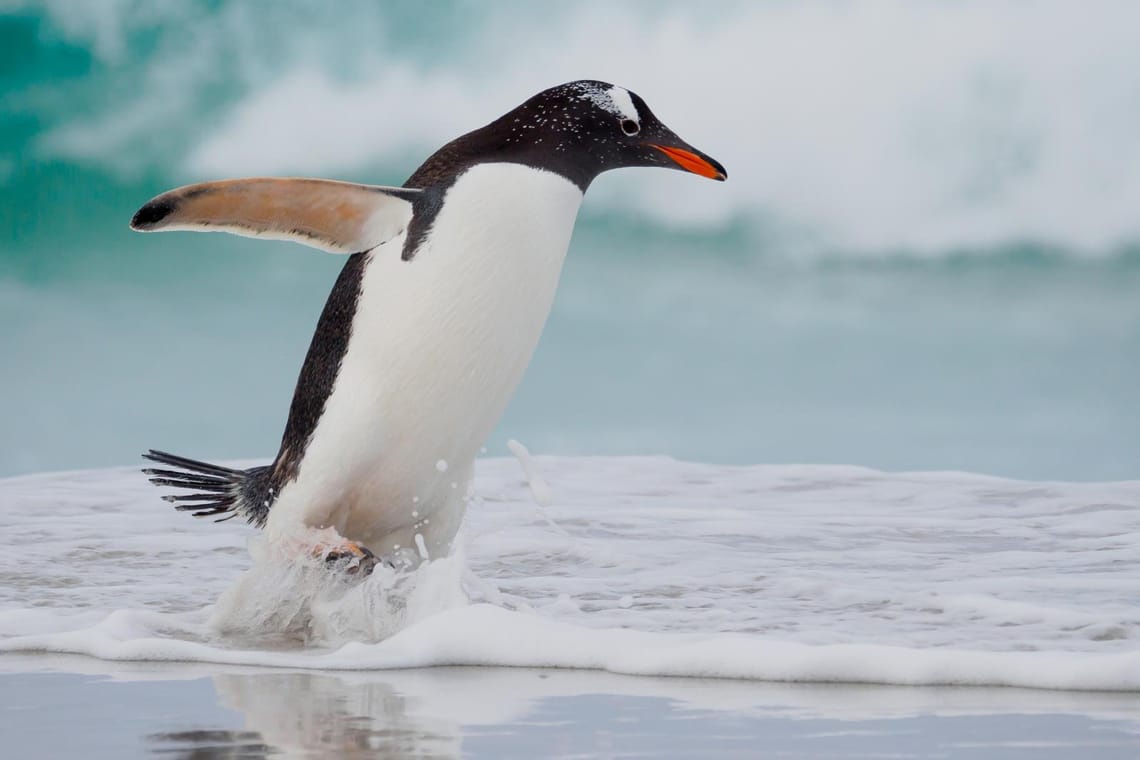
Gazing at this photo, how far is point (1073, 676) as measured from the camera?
271cm

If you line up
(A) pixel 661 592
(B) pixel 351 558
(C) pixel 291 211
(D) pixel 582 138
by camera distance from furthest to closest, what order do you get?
1. (A) pixel 661 592
2. (D) pixel 582 138
3. (C) pixel 291 211
4. (B) pixel 351 558

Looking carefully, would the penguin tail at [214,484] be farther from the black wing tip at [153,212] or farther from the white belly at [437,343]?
the black wing tip at [153,212]

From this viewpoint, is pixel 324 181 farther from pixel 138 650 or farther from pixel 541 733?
pixel 541 733

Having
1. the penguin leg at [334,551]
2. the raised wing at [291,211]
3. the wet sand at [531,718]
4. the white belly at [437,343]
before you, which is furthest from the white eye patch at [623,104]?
the wet sand at [531,718]

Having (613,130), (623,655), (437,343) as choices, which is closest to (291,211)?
(437,343)

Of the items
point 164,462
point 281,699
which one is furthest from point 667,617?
point 164,462

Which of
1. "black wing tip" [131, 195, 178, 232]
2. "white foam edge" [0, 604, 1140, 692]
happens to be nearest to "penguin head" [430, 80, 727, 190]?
"black wing tip" [131, 195, 178, 232]

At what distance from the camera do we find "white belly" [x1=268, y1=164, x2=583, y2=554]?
3744 mm

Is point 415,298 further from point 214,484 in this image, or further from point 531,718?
point 531,718

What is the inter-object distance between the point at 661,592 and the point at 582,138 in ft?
4.66

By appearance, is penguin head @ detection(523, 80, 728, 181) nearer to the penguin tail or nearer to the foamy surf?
the foamy surf

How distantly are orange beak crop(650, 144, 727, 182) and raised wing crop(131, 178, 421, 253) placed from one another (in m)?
0.76

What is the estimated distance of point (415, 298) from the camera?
12.3ft

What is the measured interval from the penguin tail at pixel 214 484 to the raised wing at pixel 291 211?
31.0 inches
